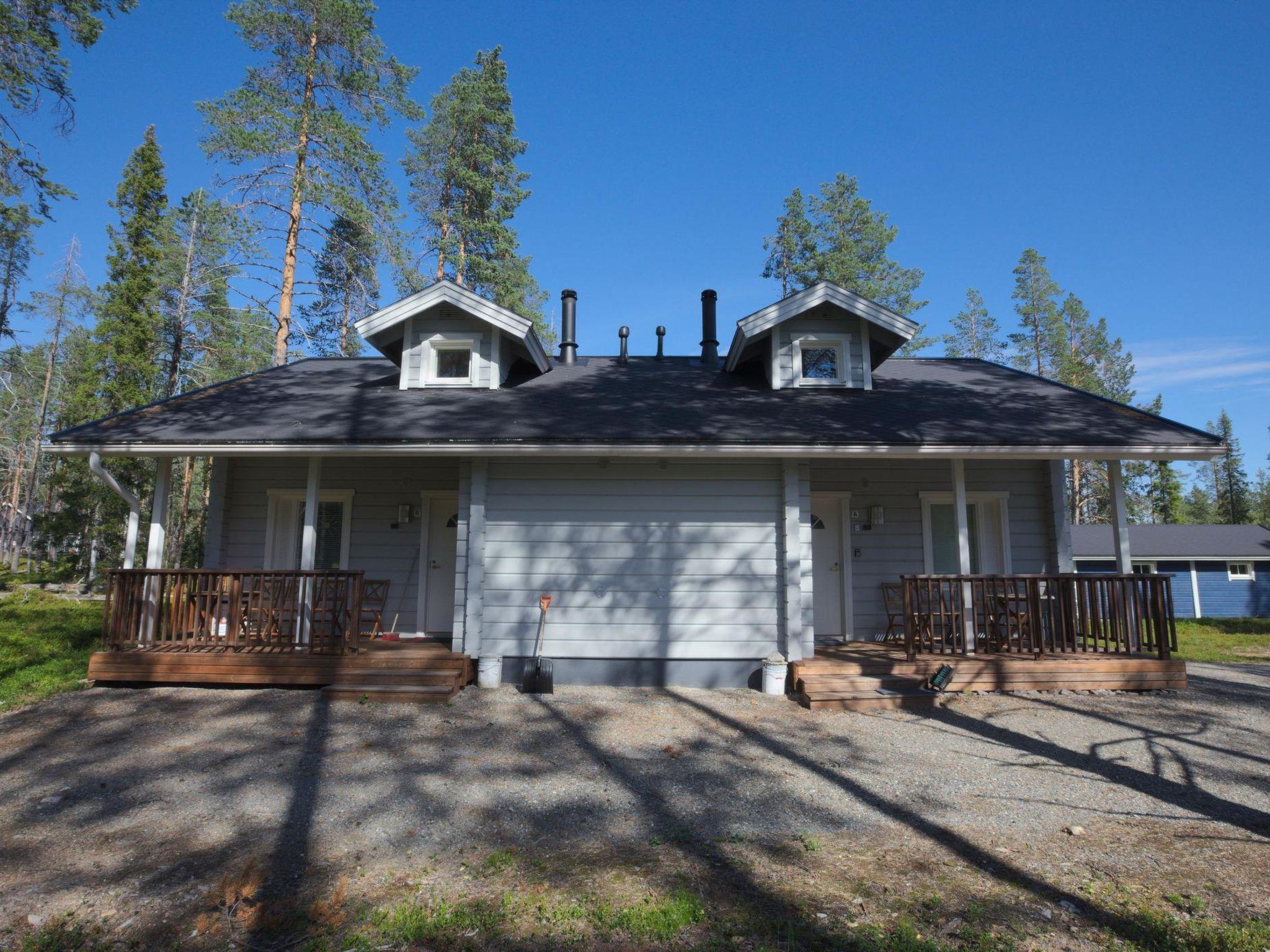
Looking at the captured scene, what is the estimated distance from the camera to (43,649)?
8.98 m

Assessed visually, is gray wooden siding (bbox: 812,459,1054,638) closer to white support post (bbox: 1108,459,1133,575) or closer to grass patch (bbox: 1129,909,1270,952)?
white support post (bbox: 1108,459,1133,575)

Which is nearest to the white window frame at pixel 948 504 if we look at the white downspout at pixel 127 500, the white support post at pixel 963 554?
the white support post at pixel 963 554

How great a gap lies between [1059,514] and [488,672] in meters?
7.44

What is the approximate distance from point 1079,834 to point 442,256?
19294mm

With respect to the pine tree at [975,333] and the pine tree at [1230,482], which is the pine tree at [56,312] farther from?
the pine tree at [1230,482]

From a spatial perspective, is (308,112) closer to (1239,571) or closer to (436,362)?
(436,362)

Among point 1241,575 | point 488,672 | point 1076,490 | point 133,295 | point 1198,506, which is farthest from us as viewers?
point 1198,506

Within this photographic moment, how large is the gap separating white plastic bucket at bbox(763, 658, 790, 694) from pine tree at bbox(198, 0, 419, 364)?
1304 cm

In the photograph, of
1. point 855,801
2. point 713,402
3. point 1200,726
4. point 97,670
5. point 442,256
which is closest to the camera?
point 855,801

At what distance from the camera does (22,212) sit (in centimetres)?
1106

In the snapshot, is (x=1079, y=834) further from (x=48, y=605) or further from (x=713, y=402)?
(x=48, y=605)

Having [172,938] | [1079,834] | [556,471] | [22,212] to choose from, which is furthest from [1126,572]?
[22,212]

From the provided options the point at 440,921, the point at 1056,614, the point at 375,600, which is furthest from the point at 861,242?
the point at 440,921

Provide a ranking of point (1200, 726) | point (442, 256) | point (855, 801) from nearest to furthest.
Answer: point (855, 801) → point (1200, 726) → point (442, 256)
